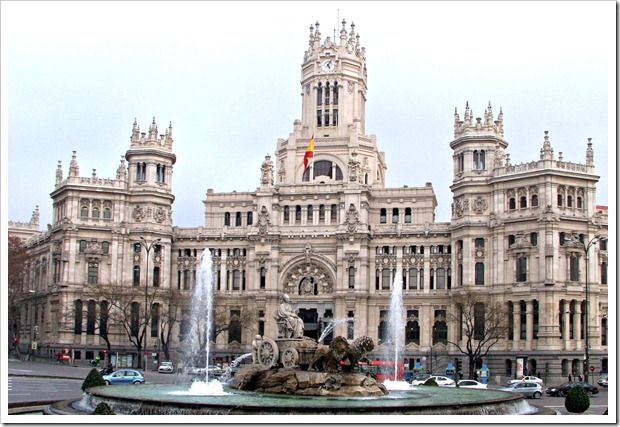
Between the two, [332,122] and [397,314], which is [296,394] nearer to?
[397,314]

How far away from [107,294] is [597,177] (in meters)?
55.7

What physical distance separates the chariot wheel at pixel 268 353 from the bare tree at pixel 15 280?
65.7m

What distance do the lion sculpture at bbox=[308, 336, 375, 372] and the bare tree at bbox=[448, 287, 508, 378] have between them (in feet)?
173

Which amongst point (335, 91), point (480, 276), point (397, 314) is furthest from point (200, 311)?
point (335, 91)

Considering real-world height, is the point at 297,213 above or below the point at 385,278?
above

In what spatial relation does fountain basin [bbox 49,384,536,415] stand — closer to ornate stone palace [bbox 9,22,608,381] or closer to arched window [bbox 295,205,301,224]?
ornate stone palace [bbox 9,22,608,381]

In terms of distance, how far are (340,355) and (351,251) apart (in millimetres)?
67309

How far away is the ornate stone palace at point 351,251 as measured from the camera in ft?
327

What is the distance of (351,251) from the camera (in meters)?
110

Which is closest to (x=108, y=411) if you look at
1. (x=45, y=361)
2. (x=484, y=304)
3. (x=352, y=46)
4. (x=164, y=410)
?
(x=164, y=410)

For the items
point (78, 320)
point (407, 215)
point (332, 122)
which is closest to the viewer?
point (78, 320)

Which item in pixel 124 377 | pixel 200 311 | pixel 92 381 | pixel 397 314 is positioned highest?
pixel 200 311

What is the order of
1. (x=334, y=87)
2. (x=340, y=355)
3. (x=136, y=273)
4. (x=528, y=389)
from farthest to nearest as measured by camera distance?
(x=334, y=87) < (x=136, y=273) < (x=528, y=389) < (x=340, y=355)

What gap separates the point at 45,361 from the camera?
Answer: 107m
